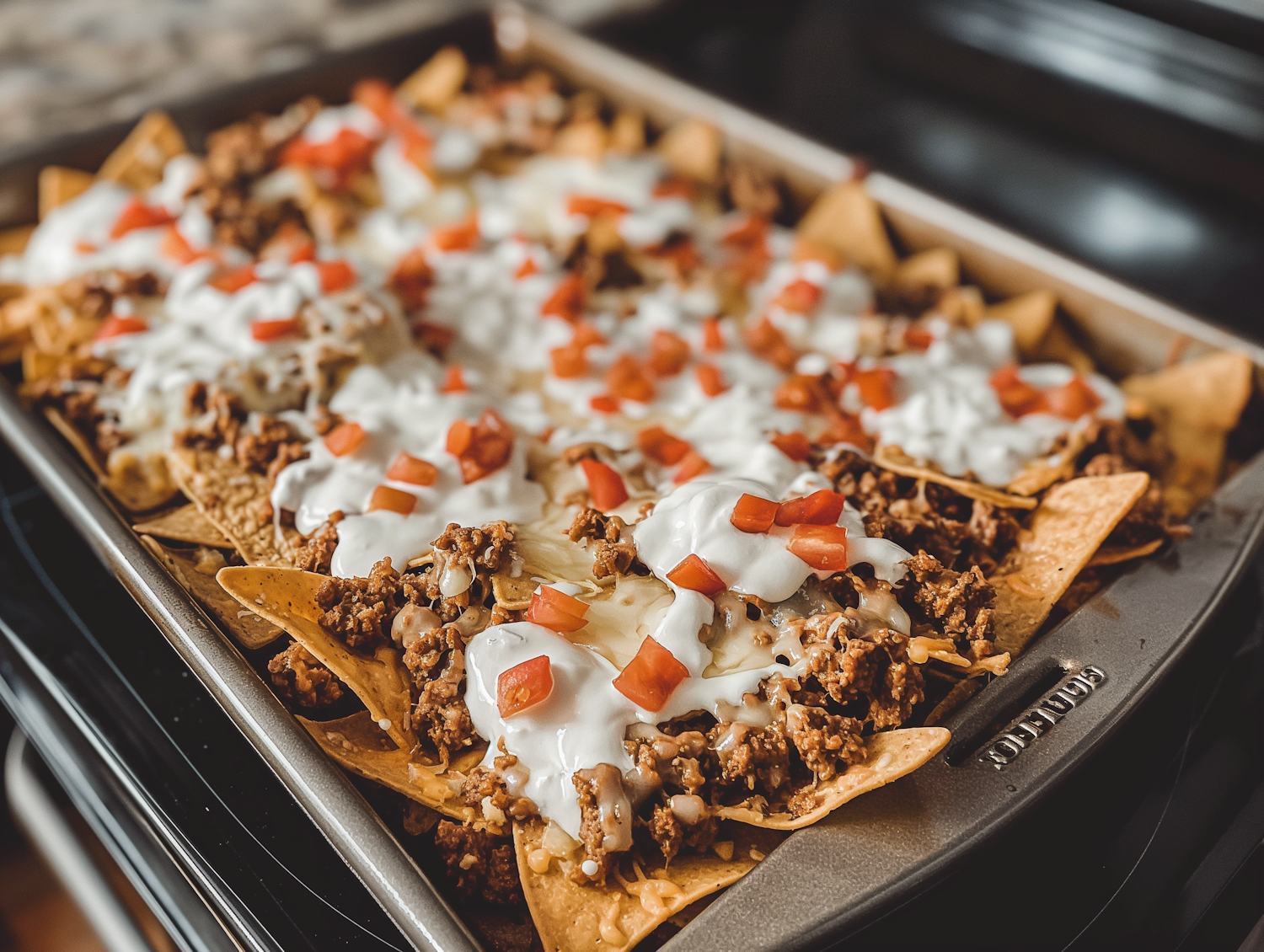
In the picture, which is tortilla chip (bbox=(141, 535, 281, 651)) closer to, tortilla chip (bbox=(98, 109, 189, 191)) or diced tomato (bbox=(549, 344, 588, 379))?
diced tomato (bbox=(549, 344, 588, 379))

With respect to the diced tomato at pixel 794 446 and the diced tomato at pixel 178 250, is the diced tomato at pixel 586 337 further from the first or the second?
the diced tomato at pixel 178 250

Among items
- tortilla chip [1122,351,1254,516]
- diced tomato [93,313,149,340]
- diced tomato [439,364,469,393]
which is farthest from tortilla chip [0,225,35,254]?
tortilla chip [1122,351,1254,516]

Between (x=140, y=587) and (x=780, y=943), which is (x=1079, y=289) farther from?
(x=140, y=587)

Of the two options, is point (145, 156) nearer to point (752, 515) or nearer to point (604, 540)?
point (604, 540)

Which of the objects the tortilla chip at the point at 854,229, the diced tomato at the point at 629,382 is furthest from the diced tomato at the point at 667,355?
the tortilla chip at the point at 854,229

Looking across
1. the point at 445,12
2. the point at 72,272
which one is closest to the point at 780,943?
the point at 72,272
